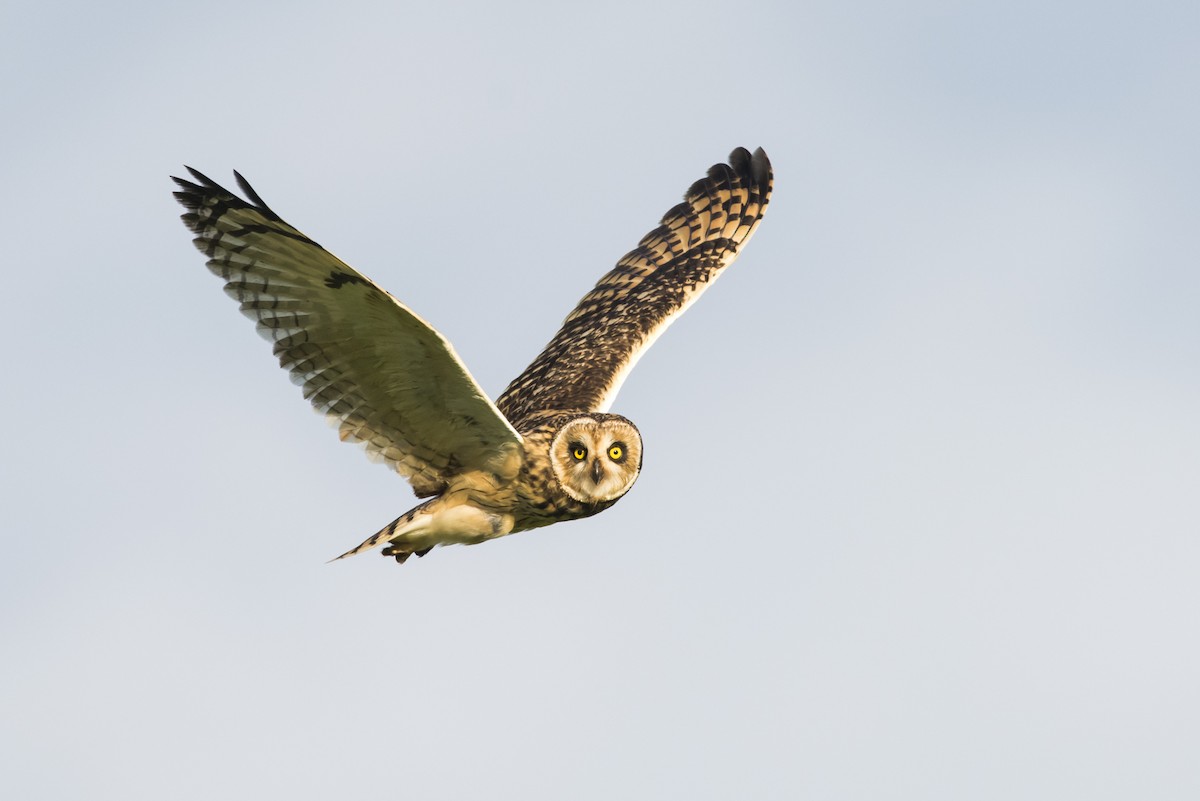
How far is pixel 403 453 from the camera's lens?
9672 millimetres

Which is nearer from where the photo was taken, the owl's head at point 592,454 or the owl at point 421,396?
the owl at point 421,396

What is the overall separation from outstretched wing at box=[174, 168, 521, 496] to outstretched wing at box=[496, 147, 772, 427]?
1.04 m

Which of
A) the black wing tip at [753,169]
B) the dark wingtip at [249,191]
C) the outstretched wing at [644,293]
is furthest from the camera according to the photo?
the black wing tip at [753,169]

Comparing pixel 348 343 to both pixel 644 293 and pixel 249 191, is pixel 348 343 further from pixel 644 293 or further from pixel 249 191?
pixel 644 293

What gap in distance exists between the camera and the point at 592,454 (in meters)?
9.41

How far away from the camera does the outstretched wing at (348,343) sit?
855cm

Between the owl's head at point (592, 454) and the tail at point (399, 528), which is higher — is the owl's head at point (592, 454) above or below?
above

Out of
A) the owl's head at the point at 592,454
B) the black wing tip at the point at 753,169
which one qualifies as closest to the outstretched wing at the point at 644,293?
the black wing tip at the point at 753,169

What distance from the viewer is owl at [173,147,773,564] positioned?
28.3 feet

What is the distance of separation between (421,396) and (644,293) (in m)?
3.40

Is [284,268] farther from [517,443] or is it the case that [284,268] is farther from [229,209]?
[517,443]

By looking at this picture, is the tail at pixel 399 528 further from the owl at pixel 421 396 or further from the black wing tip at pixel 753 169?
the black wing tip at pixel 753 169

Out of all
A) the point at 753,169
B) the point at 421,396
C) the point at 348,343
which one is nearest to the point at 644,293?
the point at 753,169

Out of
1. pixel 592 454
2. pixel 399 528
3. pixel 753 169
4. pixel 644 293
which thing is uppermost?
pixel 753 169
